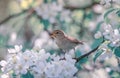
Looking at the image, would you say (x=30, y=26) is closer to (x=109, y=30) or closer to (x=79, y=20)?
(x=79, y=20)

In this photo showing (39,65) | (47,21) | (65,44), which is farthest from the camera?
(47,21)

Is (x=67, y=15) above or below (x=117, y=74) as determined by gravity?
above

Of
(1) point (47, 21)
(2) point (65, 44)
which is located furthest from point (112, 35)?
(1) point (47, 21)

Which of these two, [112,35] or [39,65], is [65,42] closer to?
[112,35]

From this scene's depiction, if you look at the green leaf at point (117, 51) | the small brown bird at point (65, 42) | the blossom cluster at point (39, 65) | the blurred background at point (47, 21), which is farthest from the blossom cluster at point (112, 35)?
the blurred background at point (47, 21)

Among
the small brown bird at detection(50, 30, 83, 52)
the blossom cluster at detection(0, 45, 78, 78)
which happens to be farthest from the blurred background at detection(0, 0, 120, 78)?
the blossom cluster at detection(0, 45, 78, 78)

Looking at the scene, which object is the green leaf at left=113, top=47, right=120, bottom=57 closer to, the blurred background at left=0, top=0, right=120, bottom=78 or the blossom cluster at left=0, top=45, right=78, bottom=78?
the blossom cluster at left=0, top=45, right=78, bottom=78

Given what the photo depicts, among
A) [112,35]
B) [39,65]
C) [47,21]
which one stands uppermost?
[47,21]

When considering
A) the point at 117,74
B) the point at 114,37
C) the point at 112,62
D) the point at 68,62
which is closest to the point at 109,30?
the point at 114,37
